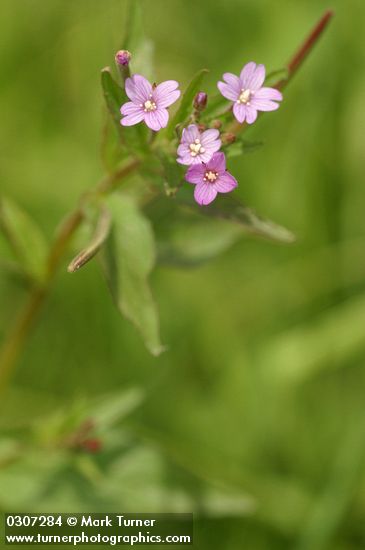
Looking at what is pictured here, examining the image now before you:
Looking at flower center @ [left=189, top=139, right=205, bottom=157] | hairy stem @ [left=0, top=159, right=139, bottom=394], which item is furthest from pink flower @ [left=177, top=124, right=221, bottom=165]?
hairy stem @ [left=0, top=159, right=139, bottom=394]

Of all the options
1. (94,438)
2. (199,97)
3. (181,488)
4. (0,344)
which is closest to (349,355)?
(181,488)

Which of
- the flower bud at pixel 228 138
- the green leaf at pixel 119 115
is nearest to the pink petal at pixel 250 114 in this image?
the flower bud at pixel 228 138

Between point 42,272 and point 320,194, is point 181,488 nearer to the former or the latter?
point 42,272

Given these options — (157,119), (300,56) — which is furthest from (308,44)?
(157,119)

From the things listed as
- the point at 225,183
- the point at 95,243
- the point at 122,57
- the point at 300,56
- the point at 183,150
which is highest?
the point at 300,56

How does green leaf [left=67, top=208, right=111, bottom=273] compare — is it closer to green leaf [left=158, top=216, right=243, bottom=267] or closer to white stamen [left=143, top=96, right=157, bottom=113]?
white stamen [left=143, top=96, right=157, bottom=113]

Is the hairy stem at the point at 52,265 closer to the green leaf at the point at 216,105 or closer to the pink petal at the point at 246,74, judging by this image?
the green leaf at the point at 216,105

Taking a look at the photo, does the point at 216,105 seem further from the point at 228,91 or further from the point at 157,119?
the point at 157,119
